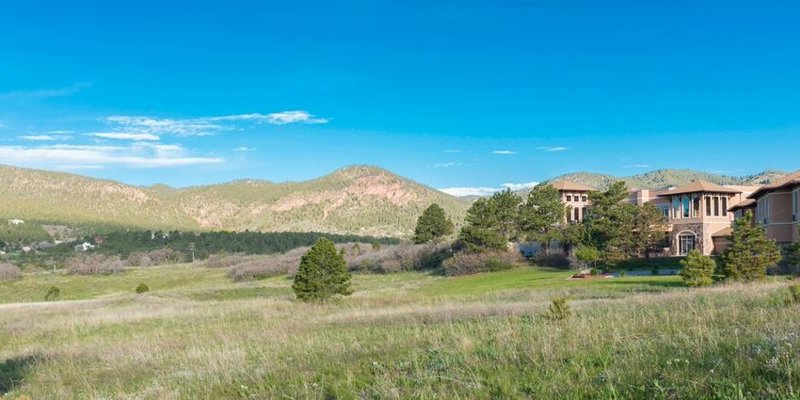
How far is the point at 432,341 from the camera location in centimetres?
908

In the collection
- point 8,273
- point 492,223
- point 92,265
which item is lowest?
point 8,273

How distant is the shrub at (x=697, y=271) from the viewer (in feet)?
A: 86.1

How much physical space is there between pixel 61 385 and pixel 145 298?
33.2 m

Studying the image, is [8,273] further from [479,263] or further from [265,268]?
[479,263]

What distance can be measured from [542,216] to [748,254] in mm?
35741

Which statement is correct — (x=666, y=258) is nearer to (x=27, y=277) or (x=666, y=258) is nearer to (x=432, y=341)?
(x=432, y=341)

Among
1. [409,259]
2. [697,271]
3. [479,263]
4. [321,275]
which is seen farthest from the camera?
[409,259]

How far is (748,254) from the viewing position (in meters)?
27.5

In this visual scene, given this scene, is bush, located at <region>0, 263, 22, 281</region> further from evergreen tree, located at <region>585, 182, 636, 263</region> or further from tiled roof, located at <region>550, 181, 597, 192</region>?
evergreen tree, located at <region>585, 182, 636, 263</region>

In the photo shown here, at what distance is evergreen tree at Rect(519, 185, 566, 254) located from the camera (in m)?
62.2

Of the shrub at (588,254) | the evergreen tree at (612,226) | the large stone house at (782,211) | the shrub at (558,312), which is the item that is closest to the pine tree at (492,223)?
the evergreen tree at (612,226)

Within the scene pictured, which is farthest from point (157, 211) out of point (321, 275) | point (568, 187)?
point (321, 275)

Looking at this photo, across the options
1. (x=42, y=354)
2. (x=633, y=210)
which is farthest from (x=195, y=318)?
(x=633, y=210)

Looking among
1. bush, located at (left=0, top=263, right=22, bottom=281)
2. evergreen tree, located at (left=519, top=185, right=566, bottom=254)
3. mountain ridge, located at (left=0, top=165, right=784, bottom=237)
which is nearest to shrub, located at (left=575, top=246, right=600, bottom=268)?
evergreen tree, located at (left=519, top=185, right=566, bottom=254)
